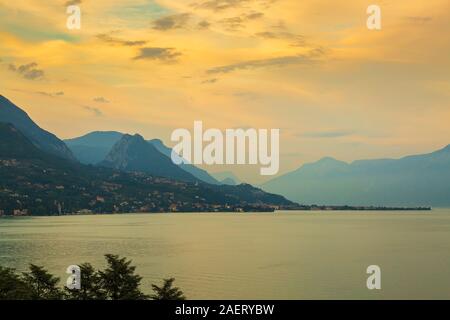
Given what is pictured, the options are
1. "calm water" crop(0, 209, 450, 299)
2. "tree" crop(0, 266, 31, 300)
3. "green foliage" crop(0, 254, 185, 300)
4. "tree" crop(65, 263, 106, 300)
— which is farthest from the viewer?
"calm water" crop(0, 209, 450, 299)

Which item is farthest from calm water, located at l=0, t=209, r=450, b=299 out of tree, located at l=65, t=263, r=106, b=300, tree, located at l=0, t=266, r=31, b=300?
tree, located at l=0, t=266, r=31, b=300

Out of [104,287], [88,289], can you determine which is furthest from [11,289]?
[104,287]

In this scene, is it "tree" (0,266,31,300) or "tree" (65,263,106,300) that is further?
"tree" (65,263,106,300)

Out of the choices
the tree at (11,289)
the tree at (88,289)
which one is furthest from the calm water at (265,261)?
the tree at (11,289)

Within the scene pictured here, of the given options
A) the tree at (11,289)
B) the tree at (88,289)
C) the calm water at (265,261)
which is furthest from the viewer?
the calm water at (265,261)

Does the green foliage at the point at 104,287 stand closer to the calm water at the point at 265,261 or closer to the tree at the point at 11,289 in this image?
the tree at the point at 11,289

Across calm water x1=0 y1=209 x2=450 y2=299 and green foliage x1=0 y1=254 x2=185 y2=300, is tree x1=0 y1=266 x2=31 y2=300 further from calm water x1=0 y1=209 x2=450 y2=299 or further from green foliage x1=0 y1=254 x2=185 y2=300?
calm water x1=0 y1=209 x2=450 y2=299

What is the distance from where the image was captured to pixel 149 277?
301ft

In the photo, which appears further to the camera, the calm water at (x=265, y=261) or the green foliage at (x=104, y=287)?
the calm water at (x=265, y=261)

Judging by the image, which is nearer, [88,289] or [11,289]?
[11,289]

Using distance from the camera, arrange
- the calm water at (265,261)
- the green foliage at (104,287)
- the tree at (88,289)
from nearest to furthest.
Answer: the green foliage at (104,287) → the tree at (88,289) → the calm water at (265,261)

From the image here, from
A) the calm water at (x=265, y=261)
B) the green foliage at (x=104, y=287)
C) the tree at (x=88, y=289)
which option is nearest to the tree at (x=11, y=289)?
the green foliage at (x=104, y=287)

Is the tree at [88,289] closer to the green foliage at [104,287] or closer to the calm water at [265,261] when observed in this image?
the green foliage at [104,287]

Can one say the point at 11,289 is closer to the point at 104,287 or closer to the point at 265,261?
the point at 104,287
